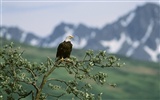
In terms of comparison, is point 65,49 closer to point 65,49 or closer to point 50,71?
point 65,49

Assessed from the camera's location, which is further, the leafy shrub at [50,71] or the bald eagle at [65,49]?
the bald eagle at [65,49]

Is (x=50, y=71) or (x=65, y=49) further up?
(x=65, y=49)

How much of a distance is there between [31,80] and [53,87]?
5.66 feet

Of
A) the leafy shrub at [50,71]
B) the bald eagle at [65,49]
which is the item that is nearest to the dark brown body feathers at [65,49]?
the bald eagle at [65,49]

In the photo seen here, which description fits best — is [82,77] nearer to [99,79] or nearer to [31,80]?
[99,79]

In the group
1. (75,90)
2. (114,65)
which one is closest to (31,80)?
(75,90)

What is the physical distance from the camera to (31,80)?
34.9 metres

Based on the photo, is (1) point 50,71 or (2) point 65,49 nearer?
(1) point 50,71

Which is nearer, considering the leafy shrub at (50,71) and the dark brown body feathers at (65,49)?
the leafy shrub at (50,71)

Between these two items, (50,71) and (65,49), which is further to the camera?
(65,49)

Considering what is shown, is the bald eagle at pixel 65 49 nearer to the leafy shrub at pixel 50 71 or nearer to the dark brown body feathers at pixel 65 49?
the dark brown body feathers at pixel 65 49

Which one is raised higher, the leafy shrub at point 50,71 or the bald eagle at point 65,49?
the bald eagle at point 65,49

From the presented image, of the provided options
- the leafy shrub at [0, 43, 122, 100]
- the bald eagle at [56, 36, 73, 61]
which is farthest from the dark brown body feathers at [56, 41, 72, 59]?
the leafy shrub at [0, 43, 122, 100]

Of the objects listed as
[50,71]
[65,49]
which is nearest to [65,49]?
[65,49]
